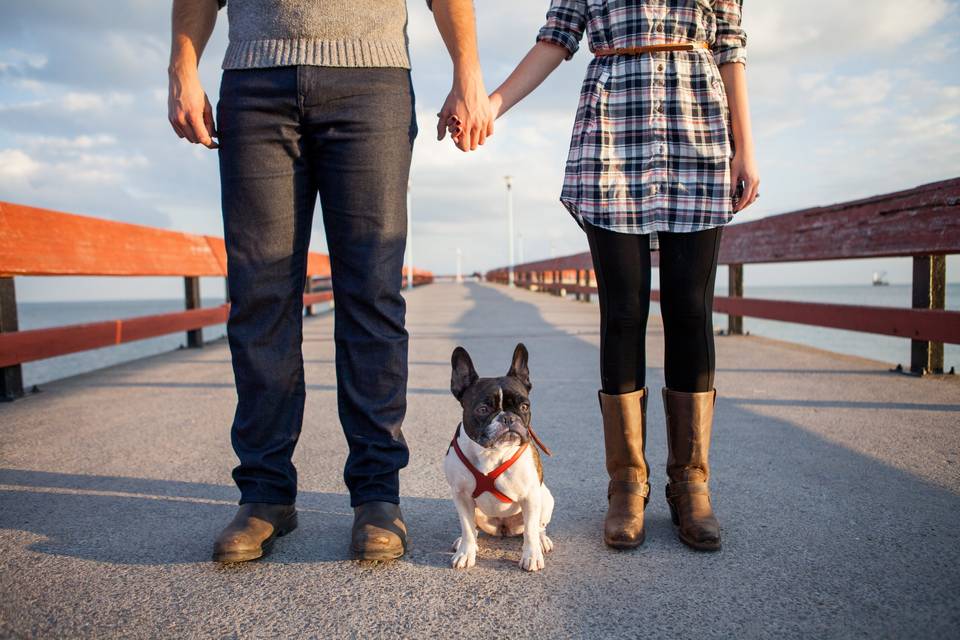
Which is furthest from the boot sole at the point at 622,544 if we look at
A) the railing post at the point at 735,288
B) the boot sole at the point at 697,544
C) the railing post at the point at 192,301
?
the railing post at the point at 192,301

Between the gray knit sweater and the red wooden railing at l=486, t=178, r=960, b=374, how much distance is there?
2.91 metres

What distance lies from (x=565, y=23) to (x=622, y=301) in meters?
1.03

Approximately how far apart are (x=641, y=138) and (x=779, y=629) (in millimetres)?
1506

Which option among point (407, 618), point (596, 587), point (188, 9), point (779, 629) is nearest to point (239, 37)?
point (188, 9)

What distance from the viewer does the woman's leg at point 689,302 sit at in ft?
6.70

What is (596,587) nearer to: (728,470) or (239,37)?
(728,470)

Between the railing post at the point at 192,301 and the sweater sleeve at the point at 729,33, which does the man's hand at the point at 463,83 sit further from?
the railing post at the point at 192,301

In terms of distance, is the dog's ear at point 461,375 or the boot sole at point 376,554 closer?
the boot sole at point 376,554

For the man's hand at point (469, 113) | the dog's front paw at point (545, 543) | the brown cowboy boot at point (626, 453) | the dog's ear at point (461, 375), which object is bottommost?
the dog's front paw at point (545, 543)

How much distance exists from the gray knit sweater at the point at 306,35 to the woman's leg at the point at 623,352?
3.20 feet

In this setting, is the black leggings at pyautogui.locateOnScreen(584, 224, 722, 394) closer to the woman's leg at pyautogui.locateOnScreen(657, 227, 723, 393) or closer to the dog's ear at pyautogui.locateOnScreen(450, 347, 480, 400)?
the woman's leg at pyautogui.locateOnScreen(657, 227, 723, 393)

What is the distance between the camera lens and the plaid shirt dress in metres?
2.04

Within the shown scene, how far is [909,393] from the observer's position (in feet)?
12.7

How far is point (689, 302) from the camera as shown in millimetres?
2057
